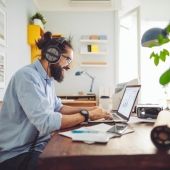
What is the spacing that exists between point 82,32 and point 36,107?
323cm

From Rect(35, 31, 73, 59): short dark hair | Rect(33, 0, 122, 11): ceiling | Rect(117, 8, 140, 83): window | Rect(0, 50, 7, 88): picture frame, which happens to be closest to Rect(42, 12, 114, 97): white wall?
Rect(33, 0, 122, 11): ceiling

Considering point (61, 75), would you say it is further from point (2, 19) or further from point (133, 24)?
A: point (133, 24)

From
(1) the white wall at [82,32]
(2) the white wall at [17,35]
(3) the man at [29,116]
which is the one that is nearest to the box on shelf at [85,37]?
(1) the white wall at [82,32]

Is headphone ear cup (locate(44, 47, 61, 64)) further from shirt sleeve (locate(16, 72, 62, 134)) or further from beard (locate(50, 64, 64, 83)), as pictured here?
shirt sleeve (locate(16, 72, 62, 134))

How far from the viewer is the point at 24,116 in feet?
3.75

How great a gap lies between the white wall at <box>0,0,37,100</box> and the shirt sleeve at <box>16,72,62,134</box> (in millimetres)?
1273

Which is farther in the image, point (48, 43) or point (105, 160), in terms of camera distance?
point (48, 43)

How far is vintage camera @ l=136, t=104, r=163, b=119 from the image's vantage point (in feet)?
4.38

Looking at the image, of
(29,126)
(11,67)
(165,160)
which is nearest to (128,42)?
(11,67)

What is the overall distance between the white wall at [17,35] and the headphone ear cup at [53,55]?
3.74ft

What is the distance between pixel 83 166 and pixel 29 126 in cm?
56

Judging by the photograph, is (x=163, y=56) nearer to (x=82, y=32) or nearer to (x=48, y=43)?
(x=48, y=43)

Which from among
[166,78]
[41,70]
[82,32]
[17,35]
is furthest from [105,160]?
[82,32]

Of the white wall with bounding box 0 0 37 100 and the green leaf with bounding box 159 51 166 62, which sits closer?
the green leaf with bounding box 159 51 166 62
